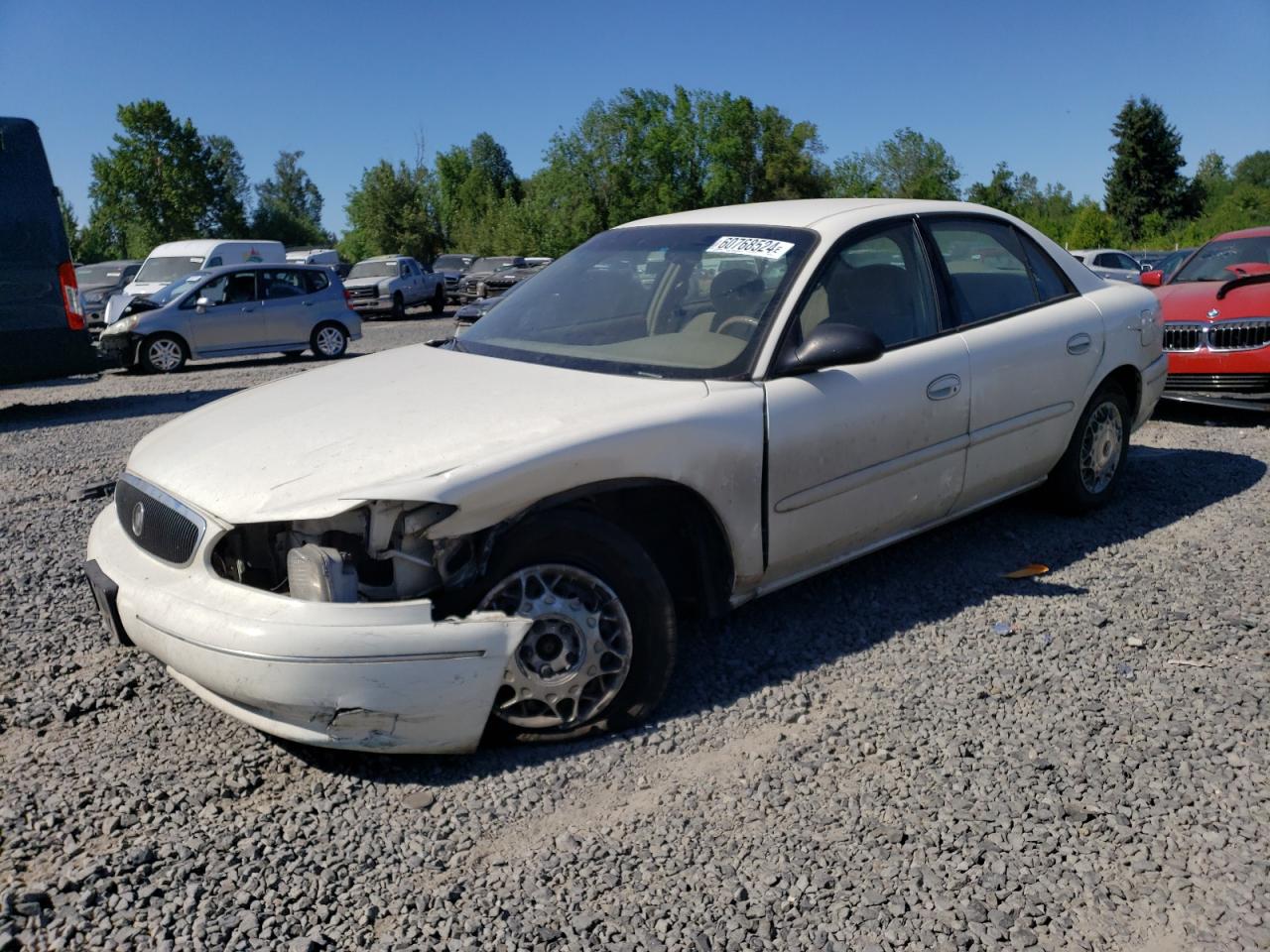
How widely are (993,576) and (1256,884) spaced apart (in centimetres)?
221

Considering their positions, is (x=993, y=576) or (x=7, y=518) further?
(x=7, y=518)

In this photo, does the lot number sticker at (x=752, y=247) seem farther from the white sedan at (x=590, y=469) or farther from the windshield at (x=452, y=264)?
the windshield at (x=452, y=264)

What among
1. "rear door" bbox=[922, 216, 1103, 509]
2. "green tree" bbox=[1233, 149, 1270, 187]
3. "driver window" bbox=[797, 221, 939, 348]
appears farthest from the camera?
"green tree" bbox=[1233, 149, 1270, 187]

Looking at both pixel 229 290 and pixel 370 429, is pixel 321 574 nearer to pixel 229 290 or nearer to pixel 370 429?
pixel 370 429

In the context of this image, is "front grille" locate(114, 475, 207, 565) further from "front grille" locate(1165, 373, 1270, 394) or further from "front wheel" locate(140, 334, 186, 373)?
"front wheel" locate(140, 334, 186, 373)

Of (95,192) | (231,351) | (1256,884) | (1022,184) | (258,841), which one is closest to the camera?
(1256,884)

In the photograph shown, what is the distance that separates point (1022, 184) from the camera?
9950cm

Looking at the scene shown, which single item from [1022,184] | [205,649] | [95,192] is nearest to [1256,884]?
[205,649]

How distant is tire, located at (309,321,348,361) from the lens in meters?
17.8

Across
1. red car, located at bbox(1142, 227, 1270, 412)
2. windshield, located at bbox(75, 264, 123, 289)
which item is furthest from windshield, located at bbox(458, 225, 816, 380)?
windshield, located at bbox(75, 264, 123, 289)

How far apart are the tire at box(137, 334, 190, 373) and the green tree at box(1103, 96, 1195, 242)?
6091cm

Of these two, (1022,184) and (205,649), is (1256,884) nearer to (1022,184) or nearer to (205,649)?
(205,649)

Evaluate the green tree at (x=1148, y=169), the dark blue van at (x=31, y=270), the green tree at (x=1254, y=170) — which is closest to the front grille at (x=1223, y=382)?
the dark blue van at (x=31, y=270)

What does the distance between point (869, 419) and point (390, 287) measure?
27632mm
